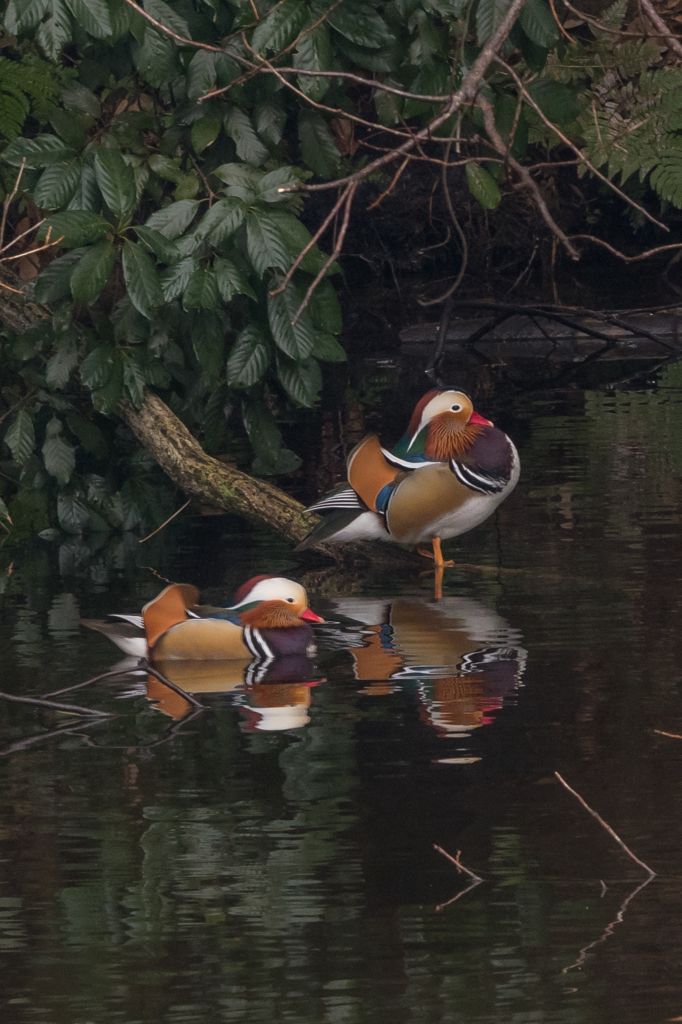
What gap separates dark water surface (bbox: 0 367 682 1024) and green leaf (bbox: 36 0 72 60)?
1528 millimetres

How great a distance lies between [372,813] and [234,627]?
0.97 m

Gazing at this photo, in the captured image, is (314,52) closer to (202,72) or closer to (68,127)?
(202,72)

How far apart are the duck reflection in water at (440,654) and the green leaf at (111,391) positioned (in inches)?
41.8

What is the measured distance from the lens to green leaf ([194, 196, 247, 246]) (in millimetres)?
4090

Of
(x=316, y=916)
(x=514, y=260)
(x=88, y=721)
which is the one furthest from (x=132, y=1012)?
(x=514, y=260)

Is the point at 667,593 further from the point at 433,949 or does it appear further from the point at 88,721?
the point at 433,949

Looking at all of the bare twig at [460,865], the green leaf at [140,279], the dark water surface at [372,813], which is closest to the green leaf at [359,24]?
the green leaf at [140,279]

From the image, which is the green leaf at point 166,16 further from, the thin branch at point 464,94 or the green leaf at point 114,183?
the thin branch at point 464,94

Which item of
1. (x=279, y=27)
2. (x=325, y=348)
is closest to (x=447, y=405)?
(x=325, y=348)

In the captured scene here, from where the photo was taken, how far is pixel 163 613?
3.60m

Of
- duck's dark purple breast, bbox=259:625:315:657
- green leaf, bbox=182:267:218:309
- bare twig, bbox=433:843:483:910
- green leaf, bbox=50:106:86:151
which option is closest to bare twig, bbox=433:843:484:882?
bare twig, bbox=433:843:483:910

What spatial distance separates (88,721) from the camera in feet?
10.7

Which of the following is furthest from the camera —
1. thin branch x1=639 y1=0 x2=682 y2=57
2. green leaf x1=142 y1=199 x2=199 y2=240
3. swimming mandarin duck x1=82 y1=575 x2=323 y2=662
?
green leaf x1=142 y1=199 x2=199 y2=240

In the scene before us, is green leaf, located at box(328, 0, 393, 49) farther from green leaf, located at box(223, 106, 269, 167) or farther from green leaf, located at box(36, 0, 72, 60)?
green leaf, located at box(36, 0, 72, 60)
